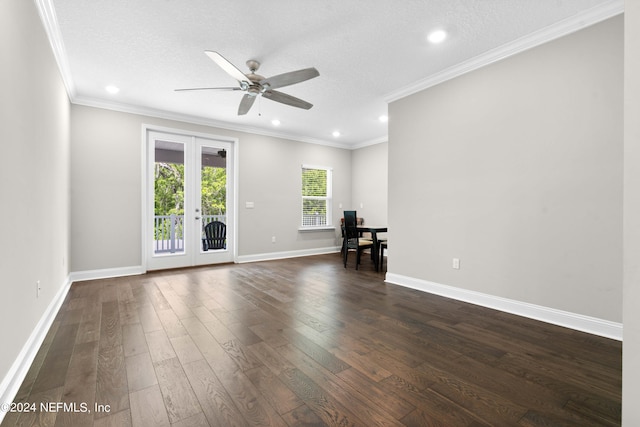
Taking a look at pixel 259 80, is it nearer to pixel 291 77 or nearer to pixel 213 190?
pixel 291 77

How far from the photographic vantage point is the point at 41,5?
7.73ft

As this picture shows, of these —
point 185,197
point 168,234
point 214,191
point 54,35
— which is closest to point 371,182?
point 214,191

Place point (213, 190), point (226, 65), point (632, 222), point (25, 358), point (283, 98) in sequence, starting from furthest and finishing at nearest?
point (213, 190) < point (283, 98) < point (226, 65) < point (25, 358) < point (632, 222)

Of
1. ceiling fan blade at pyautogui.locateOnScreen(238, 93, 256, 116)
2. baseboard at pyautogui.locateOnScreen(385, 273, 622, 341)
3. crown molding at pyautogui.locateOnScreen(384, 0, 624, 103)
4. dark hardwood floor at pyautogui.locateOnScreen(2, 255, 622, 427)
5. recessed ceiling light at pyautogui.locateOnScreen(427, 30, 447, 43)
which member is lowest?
dark hardwood floor at pyautogui.locateOnScreen(2, 255, 622, 427)

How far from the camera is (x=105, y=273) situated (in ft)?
14.9

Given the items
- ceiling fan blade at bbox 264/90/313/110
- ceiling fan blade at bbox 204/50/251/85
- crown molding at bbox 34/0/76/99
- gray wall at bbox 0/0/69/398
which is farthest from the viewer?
ceiling fan blade at bbox 264/90/313/110

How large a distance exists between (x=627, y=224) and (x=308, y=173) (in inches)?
248

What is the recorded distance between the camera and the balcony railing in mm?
5125

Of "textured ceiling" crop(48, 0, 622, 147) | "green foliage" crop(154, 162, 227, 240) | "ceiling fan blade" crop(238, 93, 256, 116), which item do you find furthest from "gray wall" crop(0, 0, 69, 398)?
"green foliage" crop(154, 162, 227, 240)

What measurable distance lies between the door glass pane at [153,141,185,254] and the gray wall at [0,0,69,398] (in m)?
1.93

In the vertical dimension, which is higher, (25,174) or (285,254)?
(25,174)

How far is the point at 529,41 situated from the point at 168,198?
219 inches

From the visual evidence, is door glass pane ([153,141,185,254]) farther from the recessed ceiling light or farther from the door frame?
the recessed ceiling light

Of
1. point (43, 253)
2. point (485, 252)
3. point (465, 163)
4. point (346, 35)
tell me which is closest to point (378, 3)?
point (346, 35)
